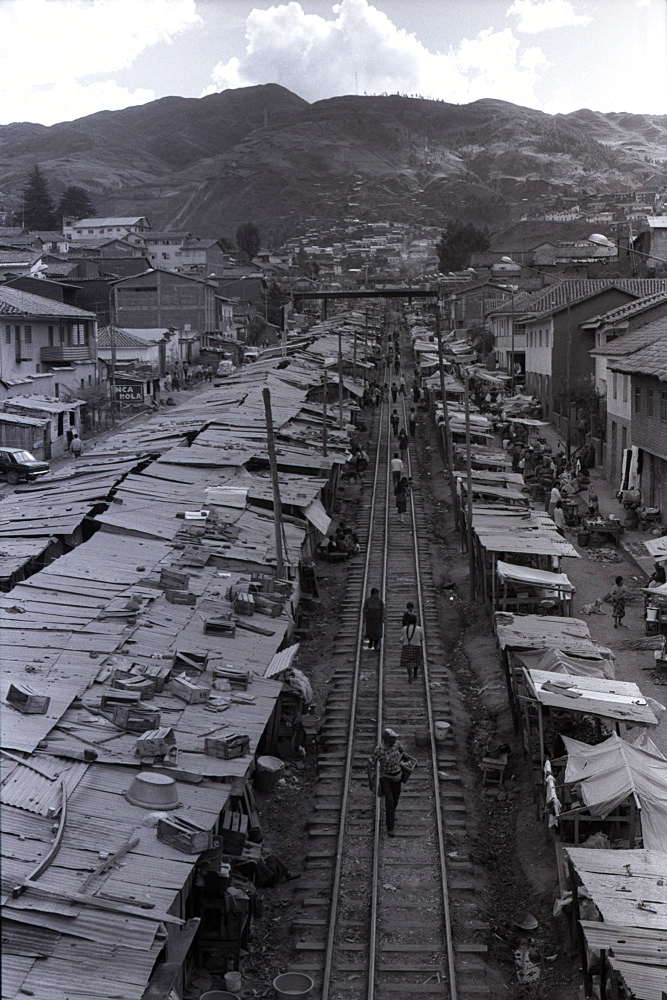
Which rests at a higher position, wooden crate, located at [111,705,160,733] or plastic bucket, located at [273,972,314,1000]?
wooden crate, located at [111,705,160,733]

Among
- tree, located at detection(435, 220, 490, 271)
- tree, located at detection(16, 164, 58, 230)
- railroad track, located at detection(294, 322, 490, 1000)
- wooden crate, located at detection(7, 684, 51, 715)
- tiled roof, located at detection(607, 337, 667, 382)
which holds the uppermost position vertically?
tree, located at detection(16, 164, 58, 230)

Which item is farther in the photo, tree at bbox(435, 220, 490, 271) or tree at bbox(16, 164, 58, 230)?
tree at bbox(16, 164, 58, 230)

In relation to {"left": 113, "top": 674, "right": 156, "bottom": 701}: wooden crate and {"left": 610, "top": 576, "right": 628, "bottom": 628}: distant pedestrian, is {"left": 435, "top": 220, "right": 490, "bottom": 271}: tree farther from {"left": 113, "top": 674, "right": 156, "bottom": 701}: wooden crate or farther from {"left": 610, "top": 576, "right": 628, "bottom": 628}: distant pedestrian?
{"left": 113, "top": 674, "right": 156, "bottom": 701}: wooden crate

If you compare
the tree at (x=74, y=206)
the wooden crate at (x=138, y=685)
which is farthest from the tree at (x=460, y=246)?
the wooden crate at (x=138, y=685)

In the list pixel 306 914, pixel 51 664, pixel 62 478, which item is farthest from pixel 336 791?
pixel 62 478

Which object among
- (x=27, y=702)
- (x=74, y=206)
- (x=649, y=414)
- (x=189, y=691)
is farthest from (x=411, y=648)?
(x=74, y=206)

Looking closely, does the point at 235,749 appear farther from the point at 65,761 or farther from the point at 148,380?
the point at 148,380

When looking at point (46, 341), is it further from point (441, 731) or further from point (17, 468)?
point (441, 731)

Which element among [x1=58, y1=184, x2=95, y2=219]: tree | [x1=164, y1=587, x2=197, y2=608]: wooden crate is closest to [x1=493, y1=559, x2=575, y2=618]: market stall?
[x1=164, y1=587, x2=197, y2=608]: wooden crate
